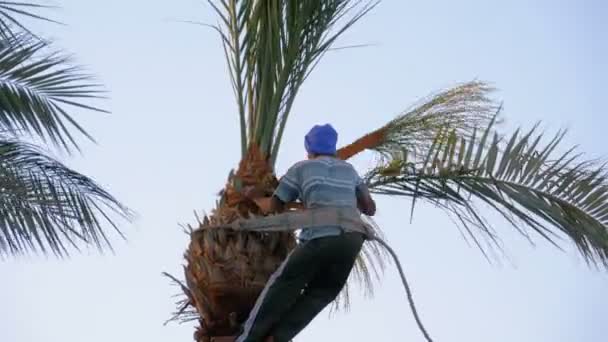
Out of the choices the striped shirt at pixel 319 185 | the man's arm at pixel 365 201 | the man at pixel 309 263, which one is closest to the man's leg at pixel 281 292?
the man at pixel 309 263

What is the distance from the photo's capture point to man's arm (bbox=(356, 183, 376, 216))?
8.41 meters

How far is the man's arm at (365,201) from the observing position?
27.6 feet

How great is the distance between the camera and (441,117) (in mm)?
9609

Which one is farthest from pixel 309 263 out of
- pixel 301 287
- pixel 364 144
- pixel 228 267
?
pixel 364 144

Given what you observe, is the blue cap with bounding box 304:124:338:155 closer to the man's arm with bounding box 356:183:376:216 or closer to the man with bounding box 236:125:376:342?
the man with bounding box 236:125:376:342

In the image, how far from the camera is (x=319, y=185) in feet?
26.9

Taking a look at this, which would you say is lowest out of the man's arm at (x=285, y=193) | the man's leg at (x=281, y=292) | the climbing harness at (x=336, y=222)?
the man's leg at (x=281, y=292)

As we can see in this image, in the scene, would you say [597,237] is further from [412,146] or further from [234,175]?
[234,175]

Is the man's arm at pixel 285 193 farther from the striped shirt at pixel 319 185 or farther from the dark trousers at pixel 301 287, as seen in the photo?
the dark trousers at pixel 301 287

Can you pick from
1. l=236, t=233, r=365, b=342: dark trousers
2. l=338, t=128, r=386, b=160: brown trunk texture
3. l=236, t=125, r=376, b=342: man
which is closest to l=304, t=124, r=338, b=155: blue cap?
l=236, t=125, r=376, b=342: man

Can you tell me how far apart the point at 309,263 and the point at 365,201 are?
58cm

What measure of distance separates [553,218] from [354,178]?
114cm

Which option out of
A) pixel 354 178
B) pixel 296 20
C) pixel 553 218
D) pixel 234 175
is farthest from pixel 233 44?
pixel 553 218

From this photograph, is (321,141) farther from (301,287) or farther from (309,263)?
(301,287)
